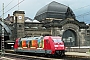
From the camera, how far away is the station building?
80438 millimetres

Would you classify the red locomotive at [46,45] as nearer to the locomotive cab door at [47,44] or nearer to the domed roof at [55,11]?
the locomotive cab door at [47,44]

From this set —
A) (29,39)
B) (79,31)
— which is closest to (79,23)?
(79,31)

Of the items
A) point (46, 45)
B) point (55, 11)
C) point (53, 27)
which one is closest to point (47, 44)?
point (46, 45)

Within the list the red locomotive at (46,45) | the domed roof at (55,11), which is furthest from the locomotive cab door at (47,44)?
the domed roof at (55,11)

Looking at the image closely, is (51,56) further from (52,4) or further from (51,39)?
(52,4)

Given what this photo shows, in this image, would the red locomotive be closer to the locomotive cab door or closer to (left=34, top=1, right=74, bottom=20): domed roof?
the locomotive cab door

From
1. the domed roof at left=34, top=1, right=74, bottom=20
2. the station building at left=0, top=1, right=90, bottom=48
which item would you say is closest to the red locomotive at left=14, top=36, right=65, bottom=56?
the station building at left=0, top=1, right=90, bottom=48

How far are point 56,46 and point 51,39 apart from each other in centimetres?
132

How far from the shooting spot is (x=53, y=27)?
82.2 m

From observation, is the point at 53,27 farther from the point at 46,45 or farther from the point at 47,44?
the point at 47,44

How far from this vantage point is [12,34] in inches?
3187

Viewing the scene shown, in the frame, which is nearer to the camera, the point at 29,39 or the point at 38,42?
the point at 38,42

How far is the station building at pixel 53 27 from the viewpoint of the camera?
264 feet

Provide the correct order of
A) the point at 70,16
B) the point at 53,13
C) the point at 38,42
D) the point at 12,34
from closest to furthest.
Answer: the point at 38,42
the point at 12,34
the point at 70,16
the point at 53,13
